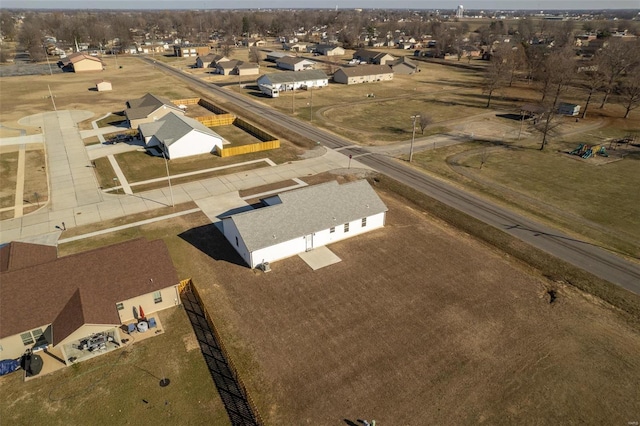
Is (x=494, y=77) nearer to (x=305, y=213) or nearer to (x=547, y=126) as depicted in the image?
(x=547, y=126)

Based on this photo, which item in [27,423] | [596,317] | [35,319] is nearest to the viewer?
[27,423]

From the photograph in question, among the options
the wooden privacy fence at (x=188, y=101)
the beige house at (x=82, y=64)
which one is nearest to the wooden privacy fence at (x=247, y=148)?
the wooden privacy fence at (x=188, y=101)

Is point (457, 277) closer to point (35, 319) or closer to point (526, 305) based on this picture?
point (526, 305)

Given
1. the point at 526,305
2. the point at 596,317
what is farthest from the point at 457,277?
the point at 596,317

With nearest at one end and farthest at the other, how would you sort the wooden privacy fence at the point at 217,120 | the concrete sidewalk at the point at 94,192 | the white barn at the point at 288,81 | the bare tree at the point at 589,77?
1. the concrete sidewalk at the point at 94,192
2. the wooden privacy fence at the point at 217,120
3. the white barn at the point at 288,81
4. the bare tree at the point at 589,77

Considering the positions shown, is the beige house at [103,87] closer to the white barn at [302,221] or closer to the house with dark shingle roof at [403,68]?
the white barn at [302,221]

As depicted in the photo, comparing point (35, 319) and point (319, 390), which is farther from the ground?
point (35, 319)

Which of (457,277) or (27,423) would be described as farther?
(457,277)

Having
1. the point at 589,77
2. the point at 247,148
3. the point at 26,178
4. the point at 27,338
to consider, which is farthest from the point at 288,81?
the point at 27,338

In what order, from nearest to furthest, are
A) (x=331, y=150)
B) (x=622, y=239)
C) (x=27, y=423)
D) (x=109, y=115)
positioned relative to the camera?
(x=27, y=423) < (x=622, y=239) < (x=331, y=150) < (x=109, y=115)
